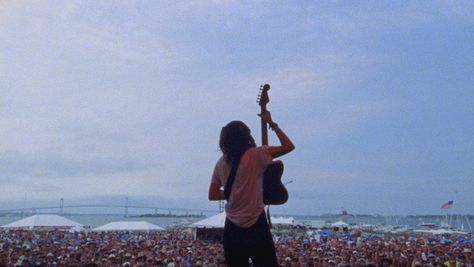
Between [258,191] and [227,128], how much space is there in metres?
0.44

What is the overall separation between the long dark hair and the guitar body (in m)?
0.19

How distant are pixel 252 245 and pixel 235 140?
0.65m

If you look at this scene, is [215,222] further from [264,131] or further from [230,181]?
[230,181]

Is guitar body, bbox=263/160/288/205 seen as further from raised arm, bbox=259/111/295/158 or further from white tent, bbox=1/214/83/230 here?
white tent, bbox=1/214/83/230

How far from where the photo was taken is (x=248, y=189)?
2.60 meters

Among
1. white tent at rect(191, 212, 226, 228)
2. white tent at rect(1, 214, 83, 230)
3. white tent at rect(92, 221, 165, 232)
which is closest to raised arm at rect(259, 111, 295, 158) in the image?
white tent at rect(191, 212, 226, 228)

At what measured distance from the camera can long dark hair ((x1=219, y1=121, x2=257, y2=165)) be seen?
265cm

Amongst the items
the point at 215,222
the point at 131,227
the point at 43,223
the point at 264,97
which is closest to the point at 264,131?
the point at 264,97

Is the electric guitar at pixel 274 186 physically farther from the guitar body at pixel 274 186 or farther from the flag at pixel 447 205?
the flag at pixel 447 205

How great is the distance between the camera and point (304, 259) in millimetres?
11664

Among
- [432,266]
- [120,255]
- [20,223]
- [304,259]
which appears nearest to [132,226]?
[20,223]

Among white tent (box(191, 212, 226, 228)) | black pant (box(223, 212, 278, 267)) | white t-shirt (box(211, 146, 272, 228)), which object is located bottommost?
white tent (box(191, 212, 226, 228))

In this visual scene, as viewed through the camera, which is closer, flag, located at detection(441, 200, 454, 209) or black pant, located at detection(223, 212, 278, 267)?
black pant, located at detection(223, 212, 278, 267)

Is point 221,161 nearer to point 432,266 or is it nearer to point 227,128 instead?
point 227,128
